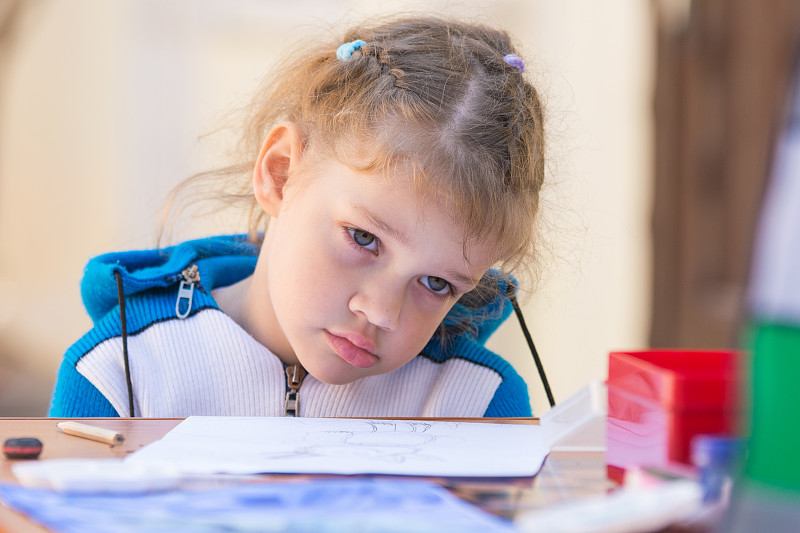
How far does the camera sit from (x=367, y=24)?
3.03 ft

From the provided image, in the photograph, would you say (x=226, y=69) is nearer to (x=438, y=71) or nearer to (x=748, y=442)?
(x=438, y=71)

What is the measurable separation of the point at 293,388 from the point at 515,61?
0.40 metres

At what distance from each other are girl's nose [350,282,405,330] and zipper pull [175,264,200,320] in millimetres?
232

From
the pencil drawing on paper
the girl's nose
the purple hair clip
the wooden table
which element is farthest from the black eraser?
the purple hair clip

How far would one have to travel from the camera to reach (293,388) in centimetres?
87

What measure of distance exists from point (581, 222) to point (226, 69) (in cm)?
197

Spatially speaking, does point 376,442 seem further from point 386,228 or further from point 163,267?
point 163,267

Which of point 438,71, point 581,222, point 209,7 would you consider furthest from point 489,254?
point 209,7

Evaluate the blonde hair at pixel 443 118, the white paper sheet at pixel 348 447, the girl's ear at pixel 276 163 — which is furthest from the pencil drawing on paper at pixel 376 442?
the girl's ear at pixel 276 163

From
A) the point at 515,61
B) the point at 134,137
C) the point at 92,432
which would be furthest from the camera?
the point at 134,137

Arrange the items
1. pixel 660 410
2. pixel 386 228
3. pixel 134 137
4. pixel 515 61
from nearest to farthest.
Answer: pixel 660 410 < pixel 386 228 < pixel 515 61 < pixel 134 137

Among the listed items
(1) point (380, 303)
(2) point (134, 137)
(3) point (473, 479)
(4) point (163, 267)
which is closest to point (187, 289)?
(4) point (163, 267)

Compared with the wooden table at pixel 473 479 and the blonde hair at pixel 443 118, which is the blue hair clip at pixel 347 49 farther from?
the wooden table at pixel 473 479

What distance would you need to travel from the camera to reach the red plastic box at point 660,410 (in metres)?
0.39
